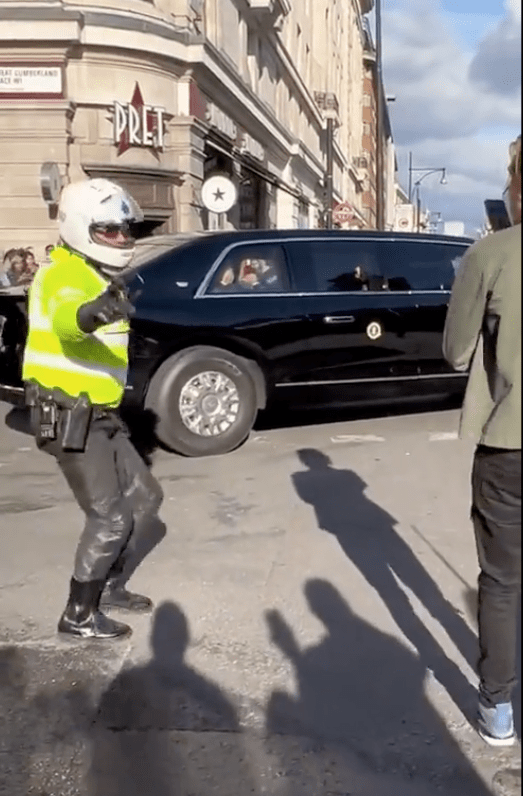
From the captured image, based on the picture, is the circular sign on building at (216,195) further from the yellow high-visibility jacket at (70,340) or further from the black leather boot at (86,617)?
the black leather boot at (86,617)

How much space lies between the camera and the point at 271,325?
7.93 meters

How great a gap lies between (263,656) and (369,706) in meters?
0.56

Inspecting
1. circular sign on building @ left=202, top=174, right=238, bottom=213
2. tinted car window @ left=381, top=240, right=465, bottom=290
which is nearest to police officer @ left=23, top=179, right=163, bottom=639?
tinted car window @ left=381, top=240, right=465, bottom=290

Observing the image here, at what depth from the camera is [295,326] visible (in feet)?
26.4

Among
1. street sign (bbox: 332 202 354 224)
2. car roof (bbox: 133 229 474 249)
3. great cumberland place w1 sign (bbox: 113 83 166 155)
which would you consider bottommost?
car roof (bbox: 133 229 474 249)

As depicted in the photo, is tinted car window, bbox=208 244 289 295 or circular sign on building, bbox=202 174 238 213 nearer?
tinted car window, bbox=208 244 289 295

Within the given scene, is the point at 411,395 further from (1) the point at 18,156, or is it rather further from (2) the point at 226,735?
(1) the point at 18,156

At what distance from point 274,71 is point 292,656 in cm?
2988

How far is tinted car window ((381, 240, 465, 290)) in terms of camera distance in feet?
28.6

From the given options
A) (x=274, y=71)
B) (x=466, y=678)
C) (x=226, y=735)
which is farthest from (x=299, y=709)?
(x=274, y=71)

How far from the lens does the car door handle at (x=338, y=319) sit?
8.19m

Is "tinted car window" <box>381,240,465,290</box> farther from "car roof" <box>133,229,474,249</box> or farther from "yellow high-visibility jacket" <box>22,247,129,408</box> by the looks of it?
"yellow high-visibility jacket" <box>22,247,129,408</box>

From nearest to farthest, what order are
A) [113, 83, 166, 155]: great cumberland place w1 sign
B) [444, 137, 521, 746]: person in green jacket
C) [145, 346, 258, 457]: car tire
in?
1. [444, 137, 521, 746]: person in green jacket
2. [145, 346, 258, 457]: car tire
3. [113, 83, 166, 155]: great cumberland place w1 sign

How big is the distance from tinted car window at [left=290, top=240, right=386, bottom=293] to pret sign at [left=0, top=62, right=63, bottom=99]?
10518mm
